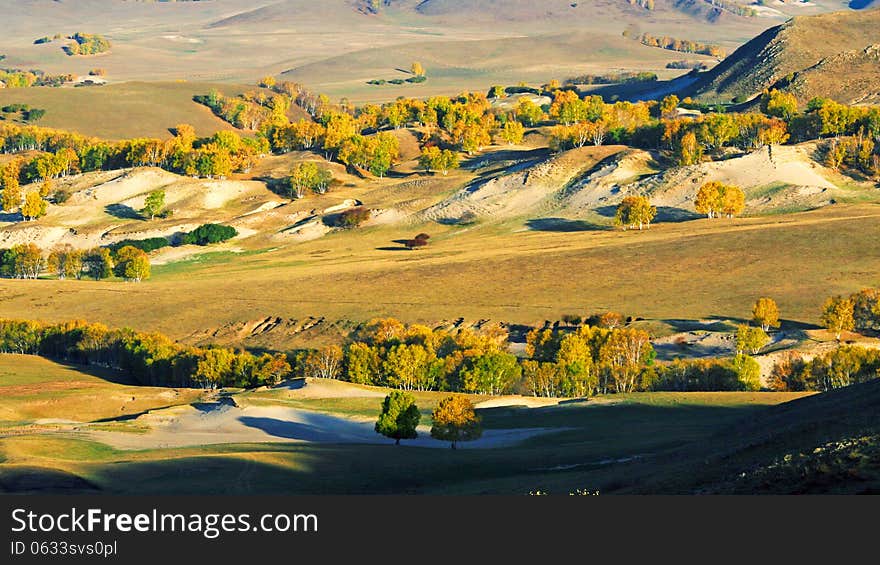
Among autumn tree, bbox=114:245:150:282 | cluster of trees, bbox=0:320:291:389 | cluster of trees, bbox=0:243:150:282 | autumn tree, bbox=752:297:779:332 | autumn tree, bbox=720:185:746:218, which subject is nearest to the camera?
cluster of trees, bbox=0:320:291:389

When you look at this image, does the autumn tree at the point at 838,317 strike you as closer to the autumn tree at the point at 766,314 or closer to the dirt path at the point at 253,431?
the autumn tree at the point at 766,314

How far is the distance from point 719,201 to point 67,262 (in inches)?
3746

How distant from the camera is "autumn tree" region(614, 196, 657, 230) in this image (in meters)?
164

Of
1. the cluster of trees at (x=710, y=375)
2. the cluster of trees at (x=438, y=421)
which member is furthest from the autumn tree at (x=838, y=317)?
the cluster of trees at (x=438, y=421)

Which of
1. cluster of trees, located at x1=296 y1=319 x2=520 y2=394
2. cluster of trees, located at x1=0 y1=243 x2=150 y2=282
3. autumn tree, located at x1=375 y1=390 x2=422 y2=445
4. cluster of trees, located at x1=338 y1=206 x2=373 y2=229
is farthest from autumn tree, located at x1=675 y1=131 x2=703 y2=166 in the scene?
autumn tree, located at x1=375 y1=390 x2=422 y2=445

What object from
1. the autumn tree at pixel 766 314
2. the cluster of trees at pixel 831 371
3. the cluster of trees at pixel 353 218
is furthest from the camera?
the cluster of trees at pixel 353 218

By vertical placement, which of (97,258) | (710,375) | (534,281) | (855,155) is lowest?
(97,258)

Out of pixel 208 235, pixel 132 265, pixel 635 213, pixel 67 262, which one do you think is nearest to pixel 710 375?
pixel 635 213

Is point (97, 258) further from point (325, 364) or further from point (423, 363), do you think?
point (423, 363)

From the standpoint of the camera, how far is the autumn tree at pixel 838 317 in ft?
350

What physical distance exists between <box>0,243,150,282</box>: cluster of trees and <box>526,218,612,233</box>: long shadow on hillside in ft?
188

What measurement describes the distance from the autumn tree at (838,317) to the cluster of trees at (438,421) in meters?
45.9

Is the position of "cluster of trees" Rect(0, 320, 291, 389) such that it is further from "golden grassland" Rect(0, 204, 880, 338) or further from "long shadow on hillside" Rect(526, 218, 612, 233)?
"long shadow on hillside" Rect(526, 218, 612, 233)

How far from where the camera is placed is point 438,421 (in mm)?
74062
